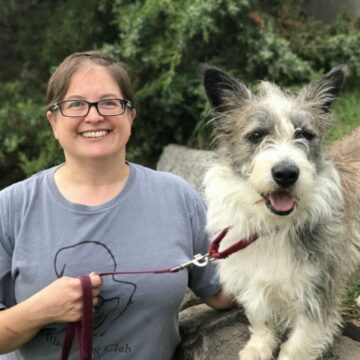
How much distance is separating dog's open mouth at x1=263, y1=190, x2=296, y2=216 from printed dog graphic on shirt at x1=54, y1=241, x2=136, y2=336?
0.70m

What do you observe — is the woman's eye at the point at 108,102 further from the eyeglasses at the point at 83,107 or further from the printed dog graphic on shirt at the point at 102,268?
the printed dog graphic on shirt at the point at 102,268

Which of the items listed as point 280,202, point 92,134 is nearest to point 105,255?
point 92,134

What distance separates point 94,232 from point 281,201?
83cm

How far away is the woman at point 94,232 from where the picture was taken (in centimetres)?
242

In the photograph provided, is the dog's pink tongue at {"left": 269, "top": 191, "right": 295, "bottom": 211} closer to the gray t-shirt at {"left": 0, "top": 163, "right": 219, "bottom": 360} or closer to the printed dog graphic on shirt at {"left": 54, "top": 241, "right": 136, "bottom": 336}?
the gray t-shirt at {"left": 0, "top": 163, "right": 219, "bottom": 360}

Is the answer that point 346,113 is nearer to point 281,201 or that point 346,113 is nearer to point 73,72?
point 281,201

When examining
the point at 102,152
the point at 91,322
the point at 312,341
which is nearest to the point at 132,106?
the point at 102,152

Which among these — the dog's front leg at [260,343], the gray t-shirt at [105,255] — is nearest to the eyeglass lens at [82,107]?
the gray t-shirt at [105,255]

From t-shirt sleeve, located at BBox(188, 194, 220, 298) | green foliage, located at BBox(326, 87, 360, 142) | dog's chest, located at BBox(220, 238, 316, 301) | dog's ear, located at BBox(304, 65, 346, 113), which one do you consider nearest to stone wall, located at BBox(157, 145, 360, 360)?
t-shirt sleeve, located at BBox(188, 194, 220, 298)

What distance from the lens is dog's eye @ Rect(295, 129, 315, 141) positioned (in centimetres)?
248

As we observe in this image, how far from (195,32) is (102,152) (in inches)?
142

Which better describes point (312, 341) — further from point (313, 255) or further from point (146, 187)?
point (146, 187)

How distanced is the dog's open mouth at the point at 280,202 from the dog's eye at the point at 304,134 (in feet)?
0.98

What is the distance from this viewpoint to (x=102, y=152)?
2.47 m
